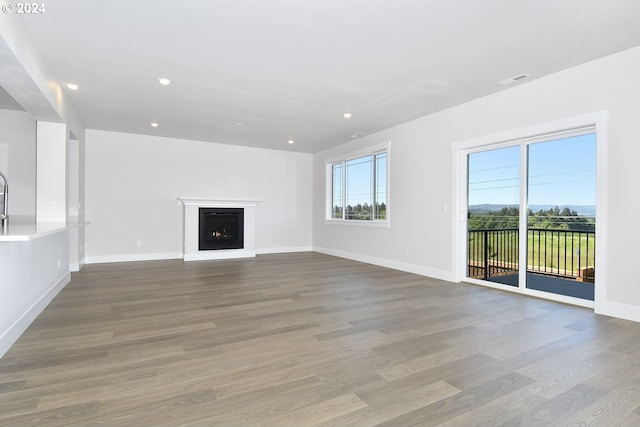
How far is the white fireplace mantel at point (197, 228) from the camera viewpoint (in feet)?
23.5

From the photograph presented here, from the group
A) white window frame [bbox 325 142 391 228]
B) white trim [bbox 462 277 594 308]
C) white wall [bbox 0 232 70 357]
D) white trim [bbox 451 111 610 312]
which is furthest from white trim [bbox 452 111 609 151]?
white wall [bbox 0 232 70 357]

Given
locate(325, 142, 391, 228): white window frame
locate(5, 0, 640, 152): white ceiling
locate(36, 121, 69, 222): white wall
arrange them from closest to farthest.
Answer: locate(5, 0, 640, 152): white ceiling → locate(36, 121, 69, 222): white wall → locate(325, 142, 391, 228): white window frame

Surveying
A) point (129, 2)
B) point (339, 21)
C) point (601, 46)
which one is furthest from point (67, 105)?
point (601, 46)

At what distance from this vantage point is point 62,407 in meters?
1.76

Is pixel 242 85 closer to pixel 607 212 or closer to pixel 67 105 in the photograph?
pixel 67 105

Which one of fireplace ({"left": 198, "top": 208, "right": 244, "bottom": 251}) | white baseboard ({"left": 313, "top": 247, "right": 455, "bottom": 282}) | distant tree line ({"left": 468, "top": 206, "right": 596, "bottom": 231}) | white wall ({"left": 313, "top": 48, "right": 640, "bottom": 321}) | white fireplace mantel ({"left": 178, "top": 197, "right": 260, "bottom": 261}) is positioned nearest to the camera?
white wall ({"left": 313, "top": 48, "right": 640, "bottom": 321})

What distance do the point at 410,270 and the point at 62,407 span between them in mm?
4900

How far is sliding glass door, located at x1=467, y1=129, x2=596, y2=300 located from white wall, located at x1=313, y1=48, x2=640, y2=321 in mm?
278

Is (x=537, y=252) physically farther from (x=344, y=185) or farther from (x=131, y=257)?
(x=131, y=257)

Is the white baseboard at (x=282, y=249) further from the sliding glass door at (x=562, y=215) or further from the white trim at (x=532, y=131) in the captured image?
the sliding glass door at (x=562, y=215)

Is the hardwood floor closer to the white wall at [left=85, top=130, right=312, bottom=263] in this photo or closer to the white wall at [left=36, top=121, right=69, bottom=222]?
→ the white wall at [left=36, top=121, right=69, bottom=222]

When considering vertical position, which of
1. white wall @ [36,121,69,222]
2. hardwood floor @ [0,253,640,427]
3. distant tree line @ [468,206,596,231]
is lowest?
hardwood floor @ [0,253,640,427]

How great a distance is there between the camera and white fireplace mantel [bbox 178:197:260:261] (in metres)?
7.17

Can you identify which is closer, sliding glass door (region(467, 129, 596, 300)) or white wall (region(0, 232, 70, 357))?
white wall (region(0, 232, 70, 357))
